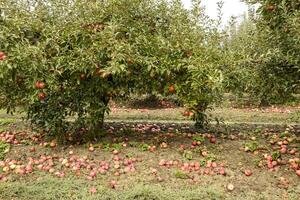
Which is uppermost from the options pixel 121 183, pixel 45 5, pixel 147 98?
pixel 45 5

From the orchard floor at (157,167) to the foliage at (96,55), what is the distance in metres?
0.65

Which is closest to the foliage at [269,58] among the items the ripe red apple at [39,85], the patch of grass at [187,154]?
the patch of grass at [187,154]

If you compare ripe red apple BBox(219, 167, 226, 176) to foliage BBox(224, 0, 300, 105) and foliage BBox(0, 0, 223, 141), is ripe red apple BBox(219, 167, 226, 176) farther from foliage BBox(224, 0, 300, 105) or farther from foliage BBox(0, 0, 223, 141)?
foliage BBox(224, 0, 300, 105)

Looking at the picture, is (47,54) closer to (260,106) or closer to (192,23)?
(192,23)

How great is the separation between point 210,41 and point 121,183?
2.68 metres

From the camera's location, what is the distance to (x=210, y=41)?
22.8ft

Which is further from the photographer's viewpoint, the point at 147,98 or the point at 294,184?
the point at 147,98

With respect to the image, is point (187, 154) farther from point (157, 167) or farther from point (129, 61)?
point (129, 61)

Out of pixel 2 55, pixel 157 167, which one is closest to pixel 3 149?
pixel 2 55

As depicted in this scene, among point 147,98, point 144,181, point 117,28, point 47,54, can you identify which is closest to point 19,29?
point 47,54

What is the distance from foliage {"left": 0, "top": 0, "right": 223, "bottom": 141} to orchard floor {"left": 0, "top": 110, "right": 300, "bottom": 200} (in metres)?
0.65

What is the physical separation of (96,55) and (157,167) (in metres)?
1.89

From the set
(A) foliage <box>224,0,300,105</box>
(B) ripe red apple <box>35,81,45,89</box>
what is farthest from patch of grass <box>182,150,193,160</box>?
(B) ripe red apple <box>35,81,45,89</box>

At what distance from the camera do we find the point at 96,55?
20.7 ft
